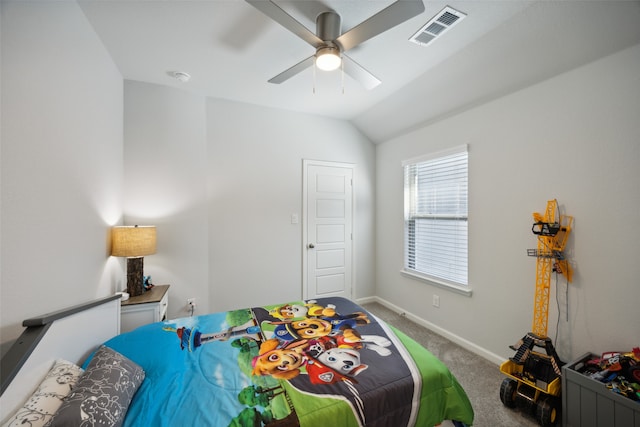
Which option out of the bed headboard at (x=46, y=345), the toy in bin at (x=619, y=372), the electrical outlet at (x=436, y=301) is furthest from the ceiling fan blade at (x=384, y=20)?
the electrical outlet at (x=436, y=301)

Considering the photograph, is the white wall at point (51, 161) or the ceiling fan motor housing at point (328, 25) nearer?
the white wall at point (51, 161)

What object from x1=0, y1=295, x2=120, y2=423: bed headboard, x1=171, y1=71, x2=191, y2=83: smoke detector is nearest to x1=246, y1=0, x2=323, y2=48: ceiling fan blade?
x1=171, y1=71, x2=191, y2=83: smoke detector

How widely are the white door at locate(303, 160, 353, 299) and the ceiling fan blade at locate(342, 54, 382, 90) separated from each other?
1.63m

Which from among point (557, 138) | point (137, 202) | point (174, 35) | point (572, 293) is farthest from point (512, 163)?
point (137, 202)

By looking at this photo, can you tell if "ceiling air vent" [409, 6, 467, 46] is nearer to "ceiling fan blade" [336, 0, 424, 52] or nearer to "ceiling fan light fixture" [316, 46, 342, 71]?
"ceiling fan blade" [336, 0, 424, 52]

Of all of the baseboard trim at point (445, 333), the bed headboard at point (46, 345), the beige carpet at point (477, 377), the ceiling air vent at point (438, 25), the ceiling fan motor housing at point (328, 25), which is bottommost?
the beige carpet at point (477, 377)

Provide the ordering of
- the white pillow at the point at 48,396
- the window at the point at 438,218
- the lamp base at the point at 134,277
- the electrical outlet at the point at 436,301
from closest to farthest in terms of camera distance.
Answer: the white pillow at the point at 48,396 → the lamp base at the point at 134,277 → the window at the point at 438,218 → the electrical outlet at the point at 436,301

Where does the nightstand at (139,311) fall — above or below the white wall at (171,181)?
below

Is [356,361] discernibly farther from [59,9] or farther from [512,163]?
[59,9]

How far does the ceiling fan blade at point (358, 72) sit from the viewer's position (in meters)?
1.82

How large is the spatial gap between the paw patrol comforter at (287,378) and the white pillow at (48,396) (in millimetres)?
252

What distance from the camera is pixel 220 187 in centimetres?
309

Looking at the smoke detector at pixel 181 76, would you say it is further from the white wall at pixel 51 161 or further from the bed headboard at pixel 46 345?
the bed headboard at pixel 46 345

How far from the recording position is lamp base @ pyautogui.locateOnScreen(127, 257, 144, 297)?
90.1 inches
